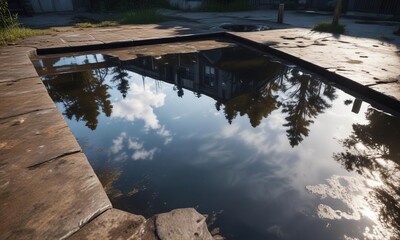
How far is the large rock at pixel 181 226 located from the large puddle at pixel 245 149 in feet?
0.61

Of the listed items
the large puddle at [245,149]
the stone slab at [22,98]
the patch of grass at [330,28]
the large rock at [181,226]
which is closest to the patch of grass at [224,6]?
the patch of grass at [330,28]

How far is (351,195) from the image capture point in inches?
62.0

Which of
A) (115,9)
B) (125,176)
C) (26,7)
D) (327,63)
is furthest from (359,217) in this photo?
(115,9)

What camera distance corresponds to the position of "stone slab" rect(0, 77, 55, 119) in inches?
88.4

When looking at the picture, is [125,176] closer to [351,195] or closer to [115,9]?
[351,195]

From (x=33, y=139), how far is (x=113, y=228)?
1109mm

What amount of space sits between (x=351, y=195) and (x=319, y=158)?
428 millimetres

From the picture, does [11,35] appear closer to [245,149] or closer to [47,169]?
[47,169]

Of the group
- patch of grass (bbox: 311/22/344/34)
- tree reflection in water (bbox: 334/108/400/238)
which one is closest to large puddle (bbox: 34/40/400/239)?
tree reflection in water (bbox: 334/108/400/238)

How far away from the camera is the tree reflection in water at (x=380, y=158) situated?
147 cm

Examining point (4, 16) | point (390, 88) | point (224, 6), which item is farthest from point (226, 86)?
point (224, 6)

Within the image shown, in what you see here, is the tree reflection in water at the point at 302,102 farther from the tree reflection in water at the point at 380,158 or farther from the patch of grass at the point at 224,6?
the patch of grass at the point at 224,6

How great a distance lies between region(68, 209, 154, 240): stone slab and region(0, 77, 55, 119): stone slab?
161 cm

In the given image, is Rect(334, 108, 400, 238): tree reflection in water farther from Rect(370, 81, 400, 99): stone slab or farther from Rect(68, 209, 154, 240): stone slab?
Rect(68, 209, 154, 240): stone slab
